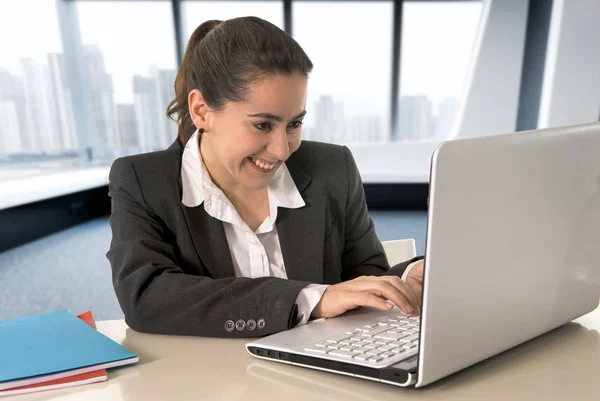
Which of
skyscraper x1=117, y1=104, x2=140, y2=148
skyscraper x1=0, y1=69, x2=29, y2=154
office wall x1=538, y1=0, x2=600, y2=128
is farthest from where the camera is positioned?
skyscraper x1=117, y1=104, x2=140, y2=148

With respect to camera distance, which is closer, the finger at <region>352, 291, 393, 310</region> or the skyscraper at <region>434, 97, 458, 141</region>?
the finger at <region>352, 291, 393, 310</region>

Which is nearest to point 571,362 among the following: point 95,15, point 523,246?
point 523,246

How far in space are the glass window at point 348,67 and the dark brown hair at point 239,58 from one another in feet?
14.6

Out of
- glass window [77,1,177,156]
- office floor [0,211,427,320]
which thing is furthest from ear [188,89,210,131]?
glass window [77,1,177,156]

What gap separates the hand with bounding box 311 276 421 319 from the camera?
35.8 inches

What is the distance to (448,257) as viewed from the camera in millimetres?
631

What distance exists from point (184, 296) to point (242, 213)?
14.7 inches

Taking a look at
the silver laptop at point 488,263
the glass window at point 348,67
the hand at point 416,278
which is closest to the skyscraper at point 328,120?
the glass window at point 348,67

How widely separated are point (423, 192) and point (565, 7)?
80.4 inches

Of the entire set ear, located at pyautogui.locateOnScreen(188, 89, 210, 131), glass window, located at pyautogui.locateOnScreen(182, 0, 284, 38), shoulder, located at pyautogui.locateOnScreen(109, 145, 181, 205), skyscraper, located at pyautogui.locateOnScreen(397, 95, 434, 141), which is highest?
glass window, located at pyautogui.locateOnScreen(182, 0, 284, 38)

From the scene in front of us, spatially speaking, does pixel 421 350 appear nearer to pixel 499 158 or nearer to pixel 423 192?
pixel 499 158

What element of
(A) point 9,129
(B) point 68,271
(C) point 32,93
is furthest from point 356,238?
(C) point 32,93

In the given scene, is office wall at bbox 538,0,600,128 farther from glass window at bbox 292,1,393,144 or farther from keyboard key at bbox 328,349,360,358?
keyboard key at bbox 328,349,360,358

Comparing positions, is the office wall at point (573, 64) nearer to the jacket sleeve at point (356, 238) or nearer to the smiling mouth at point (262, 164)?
the jacket sleeve at point (356, 238)
